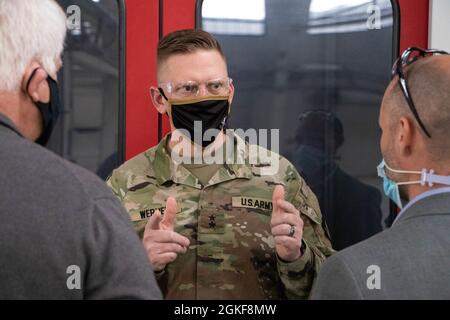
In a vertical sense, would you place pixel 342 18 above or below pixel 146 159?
above

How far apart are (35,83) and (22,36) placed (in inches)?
3.5

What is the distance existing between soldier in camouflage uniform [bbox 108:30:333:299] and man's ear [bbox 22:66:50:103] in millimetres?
655

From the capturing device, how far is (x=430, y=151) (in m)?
1.18

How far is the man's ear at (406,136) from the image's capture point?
3.88 ft

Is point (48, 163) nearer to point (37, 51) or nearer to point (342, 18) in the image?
point (37, 51)

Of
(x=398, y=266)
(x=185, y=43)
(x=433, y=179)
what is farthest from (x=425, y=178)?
(x=185, y=43)

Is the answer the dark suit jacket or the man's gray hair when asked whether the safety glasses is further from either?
the man's gray hair

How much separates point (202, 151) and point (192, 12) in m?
0.59

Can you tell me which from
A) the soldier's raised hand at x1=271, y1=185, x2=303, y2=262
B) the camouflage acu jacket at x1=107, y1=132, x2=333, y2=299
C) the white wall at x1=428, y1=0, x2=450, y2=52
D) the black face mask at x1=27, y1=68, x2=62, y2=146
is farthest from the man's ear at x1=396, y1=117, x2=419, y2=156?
the white wall at x1=428, y1=0, x2=450, y2=52

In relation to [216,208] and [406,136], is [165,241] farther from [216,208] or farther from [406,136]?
[406,136]

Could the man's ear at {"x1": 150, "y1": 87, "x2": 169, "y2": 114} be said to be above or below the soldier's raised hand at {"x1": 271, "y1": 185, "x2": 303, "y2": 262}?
above

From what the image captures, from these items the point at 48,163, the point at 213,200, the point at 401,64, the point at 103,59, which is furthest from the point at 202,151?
the point at 48,163

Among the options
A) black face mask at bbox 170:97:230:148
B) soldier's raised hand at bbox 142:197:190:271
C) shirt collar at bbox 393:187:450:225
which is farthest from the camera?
black face mask at bbox 170:97:230:148

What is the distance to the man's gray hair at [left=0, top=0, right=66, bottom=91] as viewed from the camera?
1.06 m
